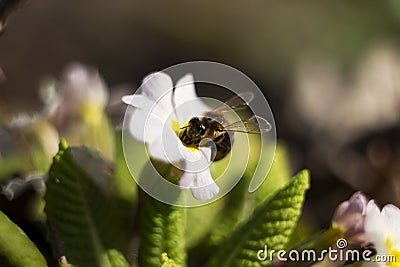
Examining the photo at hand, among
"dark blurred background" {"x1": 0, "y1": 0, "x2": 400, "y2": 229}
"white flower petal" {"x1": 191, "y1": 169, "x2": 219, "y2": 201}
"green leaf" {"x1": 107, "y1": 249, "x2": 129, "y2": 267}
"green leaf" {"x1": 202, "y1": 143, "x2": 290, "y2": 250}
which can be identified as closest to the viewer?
"white flower petal" {"x1": 191, "y1": 169, "x2": 219, "y2": 201}

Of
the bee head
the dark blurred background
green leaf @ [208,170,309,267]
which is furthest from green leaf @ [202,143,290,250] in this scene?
the dark blurred background

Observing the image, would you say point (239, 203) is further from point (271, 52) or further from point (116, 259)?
point (271, 52)

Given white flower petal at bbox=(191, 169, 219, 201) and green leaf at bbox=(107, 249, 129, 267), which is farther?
green leaf at bbox=(107, 249, 129, 267)

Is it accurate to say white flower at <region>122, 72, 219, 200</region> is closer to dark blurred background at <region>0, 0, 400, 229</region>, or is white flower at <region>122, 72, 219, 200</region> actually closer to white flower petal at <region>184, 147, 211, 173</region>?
white flower petal at <region>184, 147, 211, 173</region>

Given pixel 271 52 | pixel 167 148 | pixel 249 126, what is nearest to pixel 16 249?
pixel 167 148

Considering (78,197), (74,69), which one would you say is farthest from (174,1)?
(78,197)

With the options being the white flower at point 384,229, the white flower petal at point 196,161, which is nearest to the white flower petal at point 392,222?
the white flower at point 384,229

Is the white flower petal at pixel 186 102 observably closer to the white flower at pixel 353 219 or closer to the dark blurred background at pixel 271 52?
the white flower at pixel 353 219
